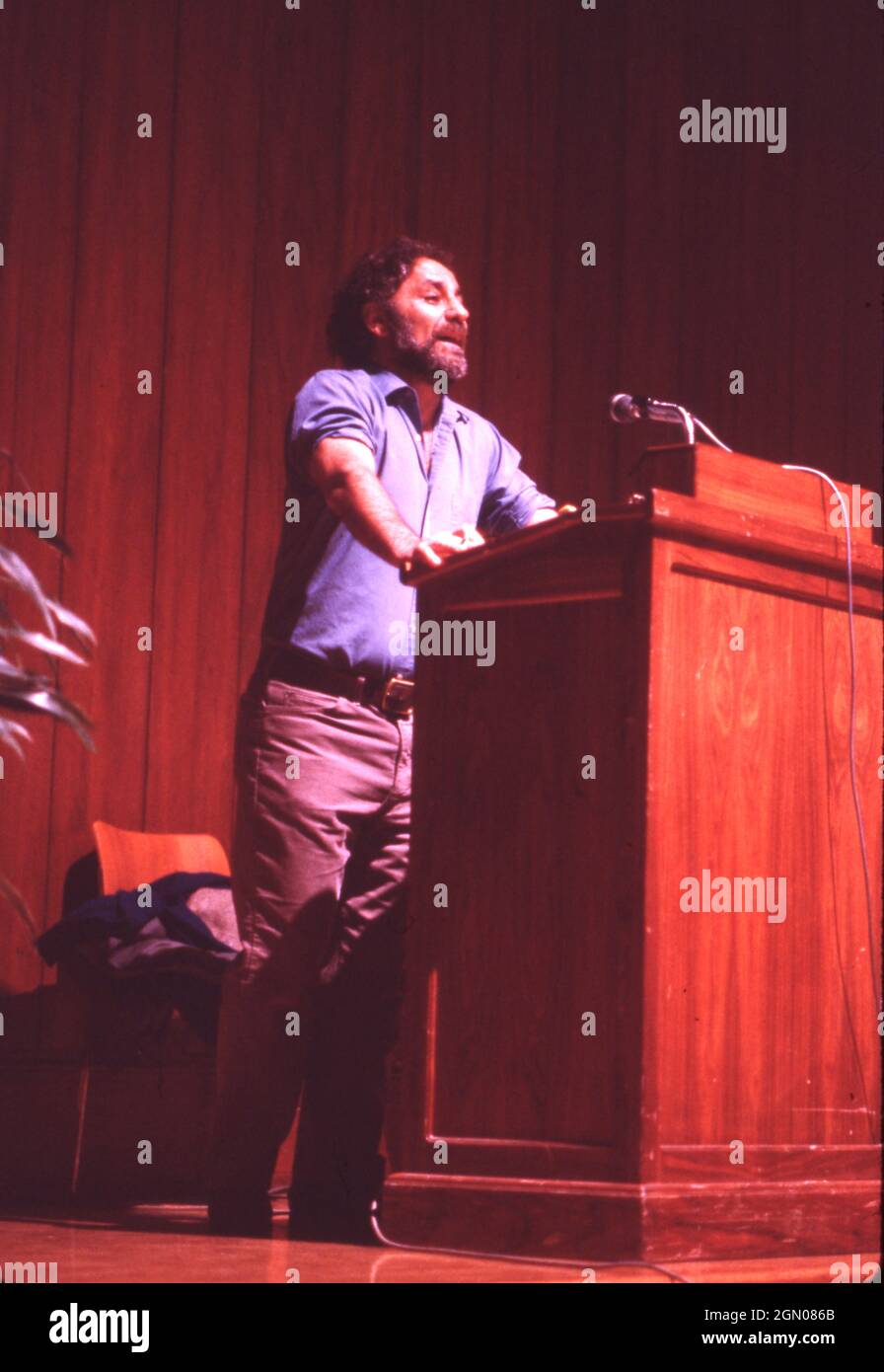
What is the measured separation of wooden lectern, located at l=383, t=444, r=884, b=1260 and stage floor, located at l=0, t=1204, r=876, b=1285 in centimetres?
6

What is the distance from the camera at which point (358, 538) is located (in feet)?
8.75

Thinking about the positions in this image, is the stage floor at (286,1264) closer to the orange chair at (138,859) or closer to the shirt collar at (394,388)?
the orange chair at (138,859)

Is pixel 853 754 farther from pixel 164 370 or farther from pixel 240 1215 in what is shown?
pixel 164 370

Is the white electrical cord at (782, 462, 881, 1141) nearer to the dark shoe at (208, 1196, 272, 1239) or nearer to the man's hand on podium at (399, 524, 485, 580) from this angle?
the man's hand on podium at (399, 524, 485, 580)

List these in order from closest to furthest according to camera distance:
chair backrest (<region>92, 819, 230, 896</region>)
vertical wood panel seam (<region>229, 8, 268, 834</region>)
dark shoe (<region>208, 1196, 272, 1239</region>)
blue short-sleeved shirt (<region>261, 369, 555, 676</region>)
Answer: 1. dark shoe (<region>208, 1196, 272, 1239</region>)
2. blue short-sleeved shirt (<region>261, 369, 555, 676</region>)
3. chair backrest (<region>92, 819, 230, 896</region>)
4. vertical wood panel seam (<region>229, 8, 268, 834</region>)

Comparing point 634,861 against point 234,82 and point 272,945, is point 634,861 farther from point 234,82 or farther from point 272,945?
point 234,82

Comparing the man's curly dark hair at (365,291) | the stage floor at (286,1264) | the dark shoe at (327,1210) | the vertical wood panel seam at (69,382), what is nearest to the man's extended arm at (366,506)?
the man's curly dark hair at (365,291)

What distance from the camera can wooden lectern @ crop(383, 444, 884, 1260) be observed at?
2189 mm

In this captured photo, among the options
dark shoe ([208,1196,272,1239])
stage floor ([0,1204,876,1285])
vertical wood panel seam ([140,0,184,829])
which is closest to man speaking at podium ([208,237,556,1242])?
dark shoe ([208,1196,272,1239])

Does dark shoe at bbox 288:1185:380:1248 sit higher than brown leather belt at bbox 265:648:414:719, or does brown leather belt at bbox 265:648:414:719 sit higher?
brown leather belt at bbox 265:648:414:719

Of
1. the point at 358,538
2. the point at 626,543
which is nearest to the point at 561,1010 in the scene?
the point at 626,543

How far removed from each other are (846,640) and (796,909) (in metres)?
0.38

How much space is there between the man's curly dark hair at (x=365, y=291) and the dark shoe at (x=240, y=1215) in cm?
144

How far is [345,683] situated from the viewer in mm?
2900
